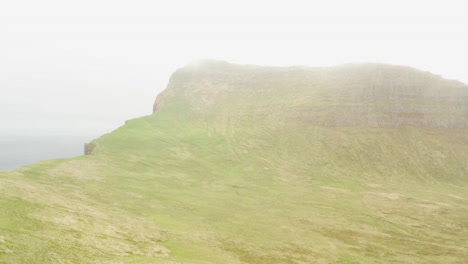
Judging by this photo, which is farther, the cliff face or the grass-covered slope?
the cliff face

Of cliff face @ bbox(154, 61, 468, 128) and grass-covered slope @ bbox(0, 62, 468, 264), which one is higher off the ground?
cliff face @ bbox(154, 61, 468, 128)

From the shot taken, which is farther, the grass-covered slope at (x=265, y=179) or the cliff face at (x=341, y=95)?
the cliff face at (x=341, y=95)

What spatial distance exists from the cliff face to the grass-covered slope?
2.11 ft

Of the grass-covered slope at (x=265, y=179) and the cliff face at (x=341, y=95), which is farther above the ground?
the cliff face at (x=341, y=95)

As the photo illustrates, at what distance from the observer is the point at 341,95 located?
456 ft

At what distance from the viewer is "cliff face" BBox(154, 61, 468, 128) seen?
128 meters

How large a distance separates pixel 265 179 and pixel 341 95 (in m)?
71.7

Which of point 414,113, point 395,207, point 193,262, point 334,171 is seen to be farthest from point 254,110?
point 193,262

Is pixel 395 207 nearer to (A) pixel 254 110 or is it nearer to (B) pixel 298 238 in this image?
(B) pixel 298 238

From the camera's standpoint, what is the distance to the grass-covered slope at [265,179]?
3409cm

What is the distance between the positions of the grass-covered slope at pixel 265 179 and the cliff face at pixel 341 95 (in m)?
0.64

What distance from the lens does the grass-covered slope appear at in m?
34.1

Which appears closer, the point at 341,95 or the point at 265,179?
the point at 265,179

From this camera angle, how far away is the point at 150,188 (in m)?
62.7
